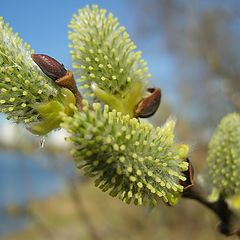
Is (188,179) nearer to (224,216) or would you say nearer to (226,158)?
(226,158)

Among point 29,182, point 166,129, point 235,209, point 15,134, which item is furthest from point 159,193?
point 29,182

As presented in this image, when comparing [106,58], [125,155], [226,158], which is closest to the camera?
[125,155]

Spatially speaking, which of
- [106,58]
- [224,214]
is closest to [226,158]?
[224,214]

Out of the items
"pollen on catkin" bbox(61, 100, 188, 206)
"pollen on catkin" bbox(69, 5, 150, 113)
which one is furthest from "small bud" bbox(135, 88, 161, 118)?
"pollen on catkin" bbox(61, 100, 188, 206)

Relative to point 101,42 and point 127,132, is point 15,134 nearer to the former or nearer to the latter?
point 101,42

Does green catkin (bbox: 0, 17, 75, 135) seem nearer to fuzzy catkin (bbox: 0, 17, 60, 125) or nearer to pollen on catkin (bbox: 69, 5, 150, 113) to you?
fuzzy catkin (bbox: 0, 17, 60, 125)

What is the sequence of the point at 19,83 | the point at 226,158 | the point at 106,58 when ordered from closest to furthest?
the point at 19,83 → the point at 106,58 → the point at 226,158

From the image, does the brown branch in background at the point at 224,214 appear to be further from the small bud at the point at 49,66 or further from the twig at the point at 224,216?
the small bud at the point at 49,66
